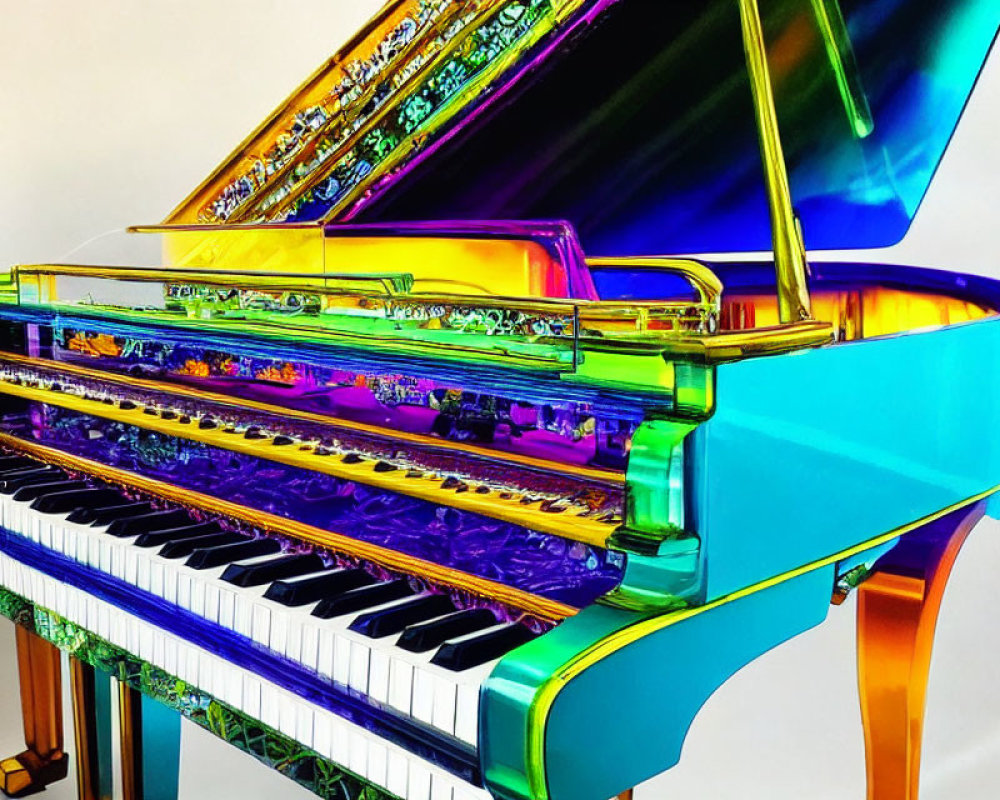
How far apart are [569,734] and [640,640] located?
0.41 feet

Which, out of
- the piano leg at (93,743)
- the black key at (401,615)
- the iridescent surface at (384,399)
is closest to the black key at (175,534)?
the iridescent surface at (384,399)

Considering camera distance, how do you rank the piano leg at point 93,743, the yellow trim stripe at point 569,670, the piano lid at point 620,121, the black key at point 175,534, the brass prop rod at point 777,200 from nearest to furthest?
1. the yellow trim stripe at point 569,670
2. the brass prop rod at point 777,200
3. the black key at point 175,534
4. the piano lid at point 620,121
5. the piano leg at point 93,743

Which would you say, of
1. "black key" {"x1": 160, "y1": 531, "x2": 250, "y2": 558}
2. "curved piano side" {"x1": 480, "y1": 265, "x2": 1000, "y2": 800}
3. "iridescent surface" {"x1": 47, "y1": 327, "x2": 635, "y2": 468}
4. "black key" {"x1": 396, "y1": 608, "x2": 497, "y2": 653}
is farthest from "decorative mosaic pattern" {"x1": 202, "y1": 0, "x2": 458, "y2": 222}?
"black key" {"x1": 396, "y1": 608, "x2": 497, "y2": 653}

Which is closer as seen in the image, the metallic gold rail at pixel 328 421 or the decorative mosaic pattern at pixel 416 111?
the metallic gold rail at pixel 328 421

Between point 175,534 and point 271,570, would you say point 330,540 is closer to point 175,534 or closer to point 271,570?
point 271,570

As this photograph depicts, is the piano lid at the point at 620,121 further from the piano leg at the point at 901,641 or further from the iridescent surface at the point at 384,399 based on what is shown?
the piano leg at the point at 901,641

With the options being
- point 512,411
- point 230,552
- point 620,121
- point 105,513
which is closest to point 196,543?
point 230,552

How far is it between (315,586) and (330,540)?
0.33 feet

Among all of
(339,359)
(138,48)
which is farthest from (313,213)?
(138,48)

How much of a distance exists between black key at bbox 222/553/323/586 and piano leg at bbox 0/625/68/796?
1.45 metres

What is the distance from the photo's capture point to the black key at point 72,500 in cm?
195

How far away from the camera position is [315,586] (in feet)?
4.85

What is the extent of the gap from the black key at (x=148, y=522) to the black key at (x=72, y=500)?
0.15 m

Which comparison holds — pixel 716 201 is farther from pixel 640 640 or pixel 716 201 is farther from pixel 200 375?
pixel 640 640
